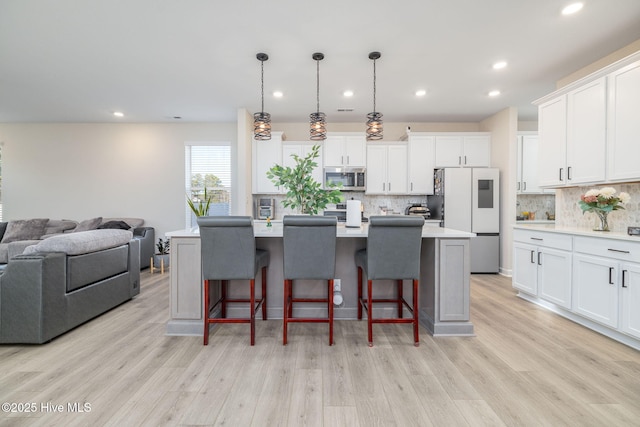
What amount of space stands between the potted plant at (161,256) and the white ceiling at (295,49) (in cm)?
246

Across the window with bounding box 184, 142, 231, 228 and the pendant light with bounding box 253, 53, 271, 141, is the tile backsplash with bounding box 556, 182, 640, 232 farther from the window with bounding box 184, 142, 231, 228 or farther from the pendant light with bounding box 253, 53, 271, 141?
the window with bounding box 184, 142, 231, 228

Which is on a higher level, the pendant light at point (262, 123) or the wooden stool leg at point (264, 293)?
the pendant light at point (262, 123)

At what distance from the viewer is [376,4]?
2189 millimetres

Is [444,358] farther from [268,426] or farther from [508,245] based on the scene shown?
[508,245]

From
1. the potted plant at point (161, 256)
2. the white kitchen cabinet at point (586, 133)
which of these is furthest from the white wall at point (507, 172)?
the potted plant at point (161, 256)

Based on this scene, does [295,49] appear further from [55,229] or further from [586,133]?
[55,229]

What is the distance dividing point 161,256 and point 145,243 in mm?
461

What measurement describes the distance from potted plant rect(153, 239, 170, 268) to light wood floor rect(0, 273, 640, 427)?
231 centimetres

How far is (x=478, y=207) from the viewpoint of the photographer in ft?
15.1

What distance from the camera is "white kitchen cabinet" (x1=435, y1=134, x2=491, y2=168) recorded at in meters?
4.89

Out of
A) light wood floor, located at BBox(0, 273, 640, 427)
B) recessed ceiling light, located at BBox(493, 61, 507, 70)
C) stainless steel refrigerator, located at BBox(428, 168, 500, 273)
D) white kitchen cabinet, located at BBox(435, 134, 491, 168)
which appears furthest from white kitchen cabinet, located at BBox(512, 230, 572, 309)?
recessed ceiling light, located at BBox(493, 61, 507, 70)

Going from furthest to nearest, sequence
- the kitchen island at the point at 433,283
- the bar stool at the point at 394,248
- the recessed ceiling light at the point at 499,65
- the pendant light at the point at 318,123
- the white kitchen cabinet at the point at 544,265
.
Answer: the recessed ceiling light at the point at 499,65, the pendant light at the point at 318,123, the white kitchen cabinet at the point at 544,265, the kitchen island at the point at 433,283, the bar stool at the point at 394,248

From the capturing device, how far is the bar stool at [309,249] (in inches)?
83.7

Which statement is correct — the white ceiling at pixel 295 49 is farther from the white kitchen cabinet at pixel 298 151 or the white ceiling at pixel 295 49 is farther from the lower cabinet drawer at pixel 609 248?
the lower cabinet drawer at pixel 609 248
